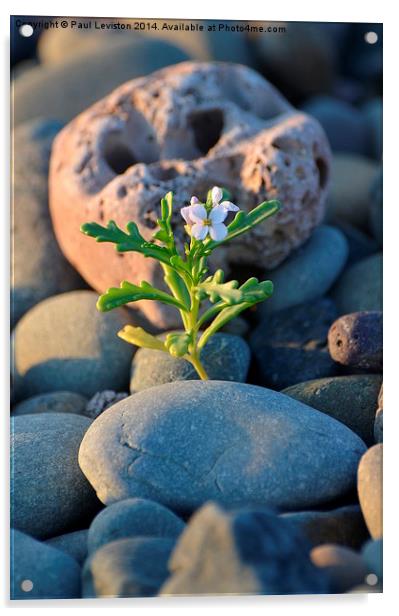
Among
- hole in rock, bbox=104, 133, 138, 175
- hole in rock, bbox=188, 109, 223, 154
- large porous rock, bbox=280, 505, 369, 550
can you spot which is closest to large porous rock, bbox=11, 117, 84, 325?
hole in rock, bbox=104, 133, 138, 175

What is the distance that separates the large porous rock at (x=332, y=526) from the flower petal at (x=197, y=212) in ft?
2.71

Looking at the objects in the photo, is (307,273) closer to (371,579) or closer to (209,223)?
(209,223)

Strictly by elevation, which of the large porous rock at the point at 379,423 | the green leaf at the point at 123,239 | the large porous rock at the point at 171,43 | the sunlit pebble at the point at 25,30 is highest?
the sunlit pebble at the point at 25,30

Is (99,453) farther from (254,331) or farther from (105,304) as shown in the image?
(254,331)

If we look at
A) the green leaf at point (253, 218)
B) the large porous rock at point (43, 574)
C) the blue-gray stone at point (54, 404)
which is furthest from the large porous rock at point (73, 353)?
the large porous rock at point (43, 574)

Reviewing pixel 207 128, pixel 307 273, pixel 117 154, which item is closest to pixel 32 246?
pixel 117 154

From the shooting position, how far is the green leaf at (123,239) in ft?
7.69

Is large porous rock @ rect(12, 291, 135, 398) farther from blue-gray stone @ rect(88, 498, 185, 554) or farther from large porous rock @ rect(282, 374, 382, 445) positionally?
blue-gray stone @ rect(88, 498, 185, 554)

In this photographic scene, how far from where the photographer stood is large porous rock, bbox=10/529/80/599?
200 cm

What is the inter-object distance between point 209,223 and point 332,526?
34.5 inches

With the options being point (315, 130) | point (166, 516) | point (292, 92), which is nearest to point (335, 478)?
point (166, 516)

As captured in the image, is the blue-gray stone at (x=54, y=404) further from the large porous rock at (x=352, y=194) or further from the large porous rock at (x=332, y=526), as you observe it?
the large porous rock at (x=352, y=194)

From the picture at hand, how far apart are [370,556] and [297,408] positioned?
486mm

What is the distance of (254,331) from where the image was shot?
3.00 m
